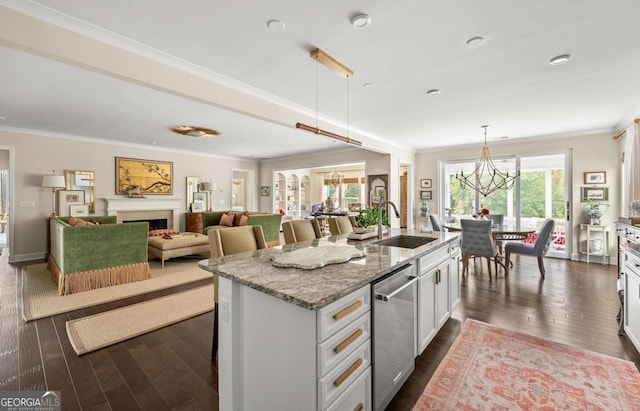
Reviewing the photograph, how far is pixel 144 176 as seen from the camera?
696 centimetres

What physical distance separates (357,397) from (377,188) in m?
5.75

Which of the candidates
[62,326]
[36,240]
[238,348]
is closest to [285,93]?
[238,348]

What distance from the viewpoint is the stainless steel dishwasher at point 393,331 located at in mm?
1472

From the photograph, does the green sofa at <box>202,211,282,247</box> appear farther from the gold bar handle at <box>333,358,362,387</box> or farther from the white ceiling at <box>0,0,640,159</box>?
the gold bar handle at <box>333,358,362,387</box>

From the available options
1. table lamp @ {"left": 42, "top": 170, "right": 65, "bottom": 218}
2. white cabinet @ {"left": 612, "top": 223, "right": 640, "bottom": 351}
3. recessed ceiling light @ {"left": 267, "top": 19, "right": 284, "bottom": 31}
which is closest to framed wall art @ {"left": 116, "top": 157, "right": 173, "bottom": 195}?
table lamp @ {"left": 42, "top": 170, "right": 65, "bottom": 218}

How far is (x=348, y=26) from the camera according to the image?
215 centimetres

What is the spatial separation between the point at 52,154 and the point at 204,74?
5123 mm

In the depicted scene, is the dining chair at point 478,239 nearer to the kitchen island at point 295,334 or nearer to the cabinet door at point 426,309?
the cabinet door at point 426,309

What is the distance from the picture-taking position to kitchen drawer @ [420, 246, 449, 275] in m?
2.06

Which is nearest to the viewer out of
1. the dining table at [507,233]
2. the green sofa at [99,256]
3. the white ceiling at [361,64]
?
the white ceiling at [361,64]

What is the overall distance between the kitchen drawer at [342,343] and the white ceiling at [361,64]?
2026 mm

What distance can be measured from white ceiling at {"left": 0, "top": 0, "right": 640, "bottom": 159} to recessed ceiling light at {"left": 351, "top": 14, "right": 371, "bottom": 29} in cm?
4

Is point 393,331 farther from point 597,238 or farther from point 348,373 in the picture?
point 597,238

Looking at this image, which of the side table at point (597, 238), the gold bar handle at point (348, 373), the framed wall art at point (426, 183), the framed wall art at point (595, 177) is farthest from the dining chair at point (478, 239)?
the gold bar handle at point (348, 373)
